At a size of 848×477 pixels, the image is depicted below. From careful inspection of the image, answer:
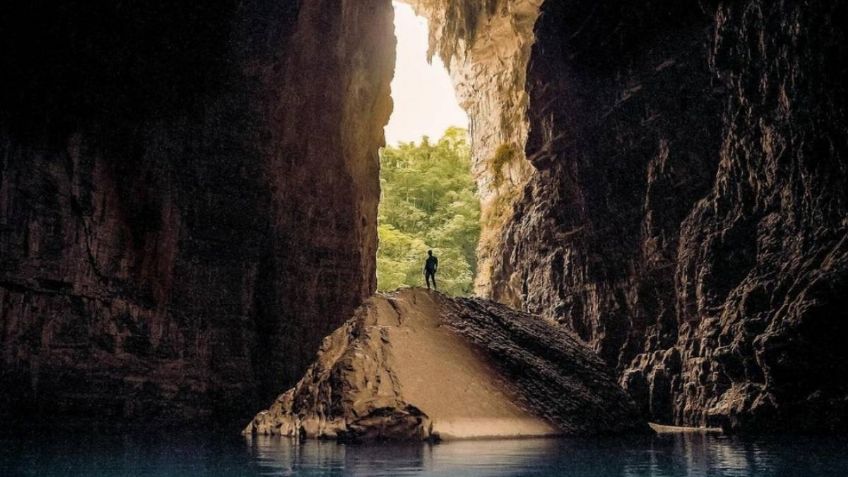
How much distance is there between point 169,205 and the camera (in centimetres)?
1555

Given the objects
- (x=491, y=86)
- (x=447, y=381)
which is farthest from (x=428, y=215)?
(x=447, y=381)

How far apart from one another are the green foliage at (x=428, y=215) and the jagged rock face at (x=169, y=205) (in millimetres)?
15928

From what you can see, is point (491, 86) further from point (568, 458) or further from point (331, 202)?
point (568, 458)

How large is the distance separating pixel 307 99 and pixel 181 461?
43.2 feet

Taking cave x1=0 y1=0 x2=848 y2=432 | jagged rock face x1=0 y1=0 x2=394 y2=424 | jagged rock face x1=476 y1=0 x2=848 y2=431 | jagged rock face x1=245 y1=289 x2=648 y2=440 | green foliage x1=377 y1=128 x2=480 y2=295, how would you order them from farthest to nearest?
green foliage x1=377 y1=128 x2=480 y2=295
jagged rock face x1=0 y1=0 x2=394 y2=424
cave x1=0 y1=0 x2=848 y2=432
jagged rock face x1=476 y1=0 x2=848 y2=431
jagged rock face x1=245 y1=289 x2=648 y2=440

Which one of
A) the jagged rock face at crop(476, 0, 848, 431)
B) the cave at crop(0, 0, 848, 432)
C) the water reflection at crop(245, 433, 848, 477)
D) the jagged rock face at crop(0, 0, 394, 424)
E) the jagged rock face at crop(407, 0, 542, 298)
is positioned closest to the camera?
the water reflection at crop(245, 433, 848, 477)

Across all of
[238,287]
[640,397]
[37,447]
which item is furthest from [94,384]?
[640,397]

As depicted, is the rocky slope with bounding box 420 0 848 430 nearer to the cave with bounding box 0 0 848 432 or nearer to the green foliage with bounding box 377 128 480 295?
the cave with bounding box 0 0 848 432

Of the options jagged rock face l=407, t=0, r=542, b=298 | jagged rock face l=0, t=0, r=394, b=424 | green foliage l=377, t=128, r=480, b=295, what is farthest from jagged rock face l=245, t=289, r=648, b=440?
green foliage l=377, t=128, r=480, b=295

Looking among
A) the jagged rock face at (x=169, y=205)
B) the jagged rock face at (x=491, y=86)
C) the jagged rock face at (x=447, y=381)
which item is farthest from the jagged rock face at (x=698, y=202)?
the jagged rock face at (x=491, y=86)

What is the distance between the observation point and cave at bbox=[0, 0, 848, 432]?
12617mm

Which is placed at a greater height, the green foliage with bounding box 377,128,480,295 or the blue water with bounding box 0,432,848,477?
the green foliage with bounding box 377,128,480,295

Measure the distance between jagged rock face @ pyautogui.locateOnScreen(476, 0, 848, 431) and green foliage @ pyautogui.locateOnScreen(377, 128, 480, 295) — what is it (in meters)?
14.0

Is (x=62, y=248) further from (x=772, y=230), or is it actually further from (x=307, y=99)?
(x=772, y=230)
